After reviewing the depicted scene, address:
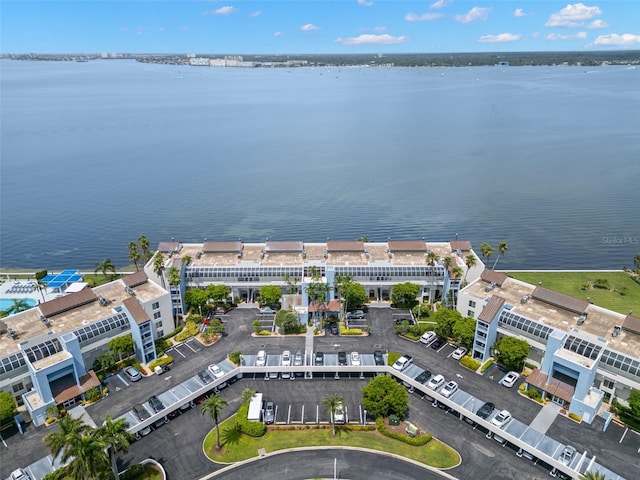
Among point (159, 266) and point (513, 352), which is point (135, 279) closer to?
point (159, 266)

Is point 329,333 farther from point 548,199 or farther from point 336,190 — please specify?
point 548,199

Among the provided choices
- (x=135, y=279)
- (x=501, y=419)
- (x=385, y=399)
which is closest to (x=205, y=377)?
(x=135, y=279)

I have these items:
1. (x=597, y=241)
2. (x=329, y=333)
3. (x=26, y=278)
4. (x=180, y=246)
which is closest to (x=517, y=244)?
(x=597, y=241)

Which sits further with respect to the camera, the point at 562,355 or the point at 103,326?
the point at 103,326

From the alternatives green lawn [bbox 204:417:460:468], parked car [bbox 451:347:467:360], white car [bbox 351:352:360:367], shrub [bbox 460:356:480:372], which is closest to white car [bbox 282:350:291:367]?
white car [bbox 351:352:360:367]

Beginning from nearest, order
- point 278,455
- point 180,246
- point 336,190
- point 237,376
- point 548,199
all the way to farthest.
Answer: point 278,455, point 237,376, point 180,246, point 548,199, point 336,190

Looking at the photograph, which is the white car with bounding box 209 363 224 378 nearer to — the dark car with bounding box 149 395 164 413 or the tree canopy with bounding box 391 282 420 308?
the dark car with bounding box 149 395 164 413

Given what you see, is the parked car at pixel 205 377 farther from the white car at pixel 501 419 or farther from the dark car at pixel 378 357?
the white car at pixel 501 419

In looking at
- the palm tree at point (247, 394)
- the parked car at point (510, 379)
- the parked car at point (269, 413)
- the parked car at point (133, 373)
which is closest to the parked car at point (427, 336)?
the parked car at point (510, 379)
